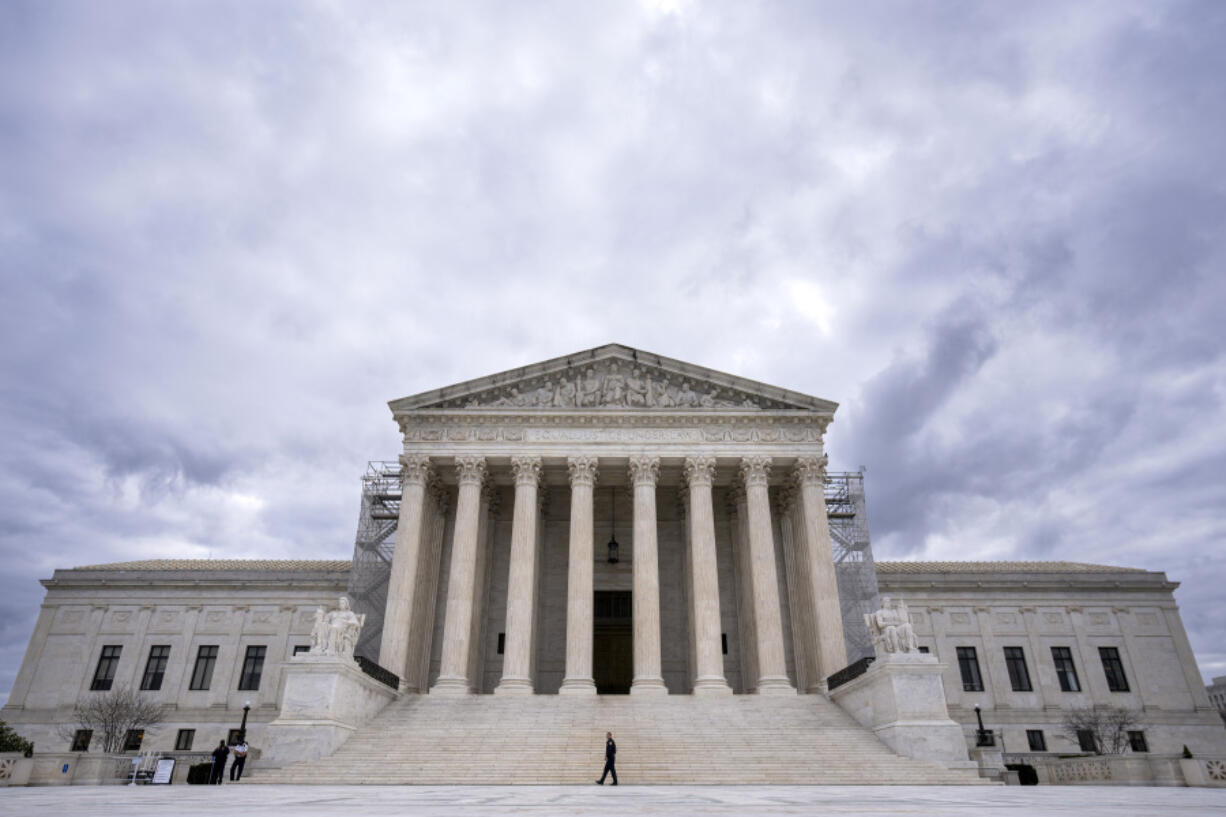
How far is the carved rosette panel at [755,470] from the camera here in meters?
32.9

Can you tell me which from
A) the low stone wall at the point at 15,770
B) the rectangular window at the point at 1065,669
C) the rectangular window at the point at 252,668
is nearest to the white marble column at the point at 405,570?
the low stone wall at the point at 15,770

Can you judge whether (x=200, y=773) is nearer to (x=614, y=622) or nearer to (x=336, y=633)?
(x=336, y=633)

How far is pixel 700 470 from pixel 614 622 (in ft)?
31.9

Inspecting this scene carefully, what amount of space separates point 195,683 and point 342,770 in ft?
78.7

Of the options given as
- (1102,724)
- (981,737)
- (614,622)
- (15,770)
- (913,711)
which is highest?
(614,622)

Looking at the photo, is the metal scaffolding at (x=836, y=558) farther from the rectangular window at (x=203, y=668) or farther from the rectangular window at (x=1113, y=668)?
the rectangular window at (x=1113, y=668)

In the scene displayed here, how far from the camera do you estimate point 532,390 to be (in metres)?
34.8

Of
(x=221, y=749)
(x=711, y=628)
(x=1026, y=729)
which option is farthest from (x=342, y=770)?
(x=1026, y=729)

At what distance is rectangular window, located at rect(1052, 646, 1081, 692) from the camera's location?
38781mm

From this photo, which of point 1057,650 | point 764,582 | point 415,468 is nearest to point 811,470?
point 764,582

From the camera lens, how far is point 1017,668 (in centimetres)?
3922

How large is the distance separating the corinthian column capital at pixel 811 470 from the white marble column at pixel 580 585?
9245 millimetres

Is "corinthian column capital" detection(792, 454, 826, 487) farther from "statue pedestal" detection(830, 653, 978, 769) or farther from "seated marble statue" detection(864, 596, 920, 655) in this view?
"statue pedestal" detection(830, 653, 978, 769)

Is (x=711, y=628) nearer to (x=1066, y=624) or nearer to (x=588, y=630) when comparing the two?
(x=588, y=630)
